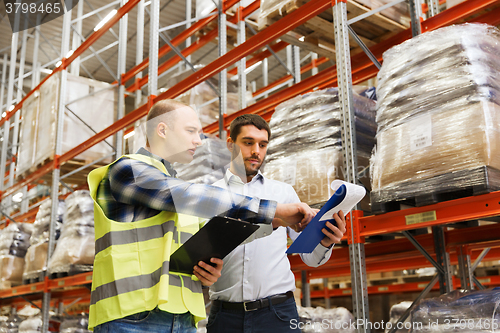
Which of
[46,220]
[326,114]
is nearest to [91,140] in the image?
[46,220]

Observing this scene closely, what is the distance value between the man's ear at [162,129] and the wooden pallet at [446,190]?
5.69ft

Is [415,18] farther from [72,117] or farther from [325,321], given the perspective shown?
[72,117]

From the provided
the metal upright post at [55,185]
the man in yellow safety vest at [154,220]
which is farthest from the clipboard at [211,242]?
the metal upright post at [55,185]

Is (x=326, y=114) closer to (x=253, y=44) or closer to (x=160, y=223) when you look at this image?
(x=253, y=44)

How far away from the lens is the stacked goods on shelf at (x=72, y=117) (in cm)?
749

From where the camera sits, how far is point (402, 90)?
2.99 m

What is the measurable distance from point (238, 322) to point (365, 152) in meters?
1.68

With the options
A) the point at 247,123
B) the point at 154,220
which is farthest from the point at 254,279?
the point at 154,220

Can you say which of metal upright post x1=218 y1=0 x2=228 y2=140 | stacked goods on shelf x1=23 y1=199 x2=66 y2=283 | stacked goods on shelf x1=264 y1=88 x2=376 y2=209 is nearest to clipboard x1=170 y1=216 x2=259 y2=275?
stacked goods on shelf x1=264 y1=88 x2=376 y2=209

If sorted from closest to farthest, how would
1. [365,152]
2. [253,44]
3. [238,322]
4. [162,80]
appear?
[238,322]
[365,152]
[253,44]
[162,80]

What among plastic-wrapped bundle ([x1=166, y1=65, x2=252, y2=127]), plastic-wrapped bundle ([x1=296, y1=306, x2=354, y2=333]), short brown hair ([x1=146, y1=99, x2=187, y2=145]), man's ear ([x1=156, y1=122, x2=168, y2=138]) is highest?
plastic-wrapped bundle ([x1=166, y1=65, x2=252, y2=127])

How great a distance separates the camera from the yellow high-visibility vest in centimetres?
153

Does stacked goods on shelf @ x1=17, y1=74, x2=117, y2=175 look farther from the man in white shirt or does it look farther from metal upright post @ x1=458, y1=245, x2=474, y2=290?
metal upright post @ x1=458, y1=245, x2=474, y2=290

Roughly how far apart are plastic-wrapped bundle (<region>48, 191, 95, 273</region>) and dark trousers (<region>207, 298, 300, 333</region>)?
3.49 m
